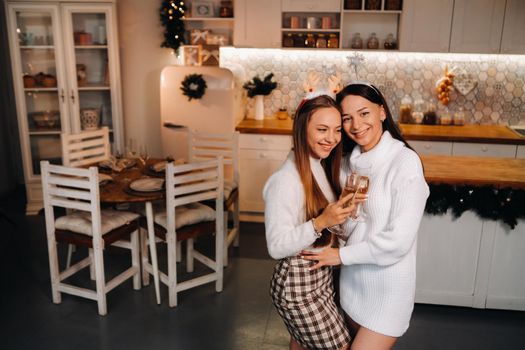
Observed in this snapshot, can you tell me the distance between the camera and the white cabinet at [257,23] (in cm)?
479

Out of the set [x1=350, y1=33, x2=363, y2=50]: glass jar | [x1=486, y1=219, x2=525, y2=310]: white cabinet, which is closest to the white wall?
[x1=350, y1=33, x2=363, y2=50]: glass jar

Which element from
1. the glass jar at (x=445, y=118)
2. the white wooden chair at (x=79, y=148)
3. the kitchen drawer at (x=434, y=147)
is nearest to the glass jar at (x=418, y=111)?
the glass jar at (x=445, y=118)

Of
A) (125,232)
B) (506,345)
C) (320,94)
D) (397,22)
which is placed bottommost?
(506,345)

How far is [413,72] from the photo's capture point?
16.9 ft

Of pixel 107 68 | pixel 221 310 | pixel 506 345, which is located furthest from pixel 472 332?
pixel 107 68

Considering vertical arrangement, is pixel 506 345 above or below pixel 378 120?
below

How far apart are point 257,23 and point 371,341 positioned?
3.57 meters

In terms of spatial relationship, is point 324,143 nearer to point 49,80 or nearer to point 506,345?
point 506,345

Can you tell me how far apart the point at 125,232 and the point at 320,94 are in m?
2.03

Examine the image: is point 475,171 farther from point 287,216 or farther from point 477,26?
point 477,26

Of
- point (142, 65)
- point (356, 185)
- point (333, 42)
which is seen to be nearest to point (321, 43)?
point (333, 42)

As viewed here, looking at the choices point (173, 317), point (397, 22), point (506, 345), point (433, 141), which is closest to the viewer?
point (506, 345)

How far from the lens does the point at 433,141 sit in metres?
4.58

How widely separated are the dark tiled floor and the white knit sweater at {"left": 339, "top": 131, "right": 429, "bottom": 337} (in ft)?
3.93
